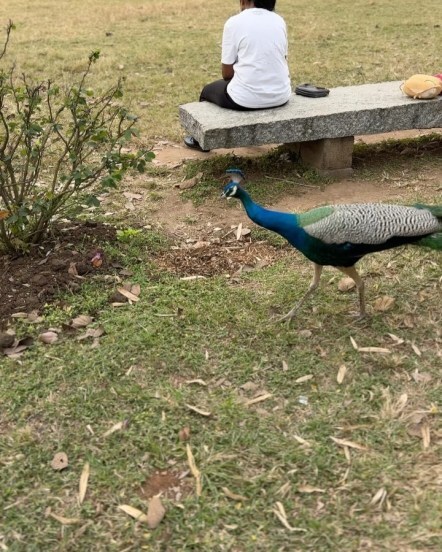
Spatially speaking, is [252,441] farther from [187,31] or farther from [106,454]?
[187,31]

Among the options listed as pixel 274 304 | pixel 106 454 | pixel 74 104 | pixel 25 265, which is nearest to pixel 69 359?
A: pixel 106 454

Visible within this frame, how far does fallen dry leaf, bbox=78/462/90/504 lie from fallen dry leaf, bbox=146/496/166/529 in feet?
0.86

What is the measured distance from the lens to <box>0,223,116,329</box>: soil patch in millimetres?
3480

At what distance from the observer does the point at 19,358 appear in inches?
123

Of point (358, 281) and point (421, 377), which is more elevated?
point (358, 281)

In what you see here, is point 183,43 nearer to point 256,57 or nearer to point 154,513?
point 256,57

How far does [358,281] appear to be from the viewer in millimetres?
3275

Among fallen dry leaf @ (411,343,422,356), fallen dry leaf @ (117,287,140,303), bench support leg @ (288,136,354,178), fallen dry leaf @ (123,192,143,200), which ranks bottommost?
fallen dry leaf @ (411,343,422,356)

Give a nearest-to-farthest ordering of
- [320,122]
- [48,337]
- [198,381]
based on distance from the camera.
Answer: [198,381]
[48,337]
[320,122]

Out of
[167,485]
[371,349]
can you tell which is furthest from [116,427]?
[371,349]

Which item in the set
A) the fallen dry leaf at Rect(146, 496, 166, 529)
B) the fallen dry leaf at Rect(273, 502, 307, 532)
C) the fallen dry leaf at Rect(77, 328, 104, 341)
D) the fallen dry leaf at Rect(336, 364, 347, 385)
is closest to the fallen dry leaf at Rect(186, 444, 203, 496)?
the fallen dry leaf at Rect(146, 496, 166, 529)

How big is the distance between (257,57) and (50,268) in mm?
2448

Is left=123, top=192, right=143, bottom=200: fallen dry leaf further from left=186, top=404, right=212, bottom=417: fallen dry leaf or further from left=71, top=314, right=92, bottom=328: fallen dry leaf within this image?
left=186, top=404, right=212, bottom=417: fallen dry leaf

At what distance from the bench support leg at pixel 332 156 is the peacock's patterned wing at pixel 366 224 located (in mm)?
2048
